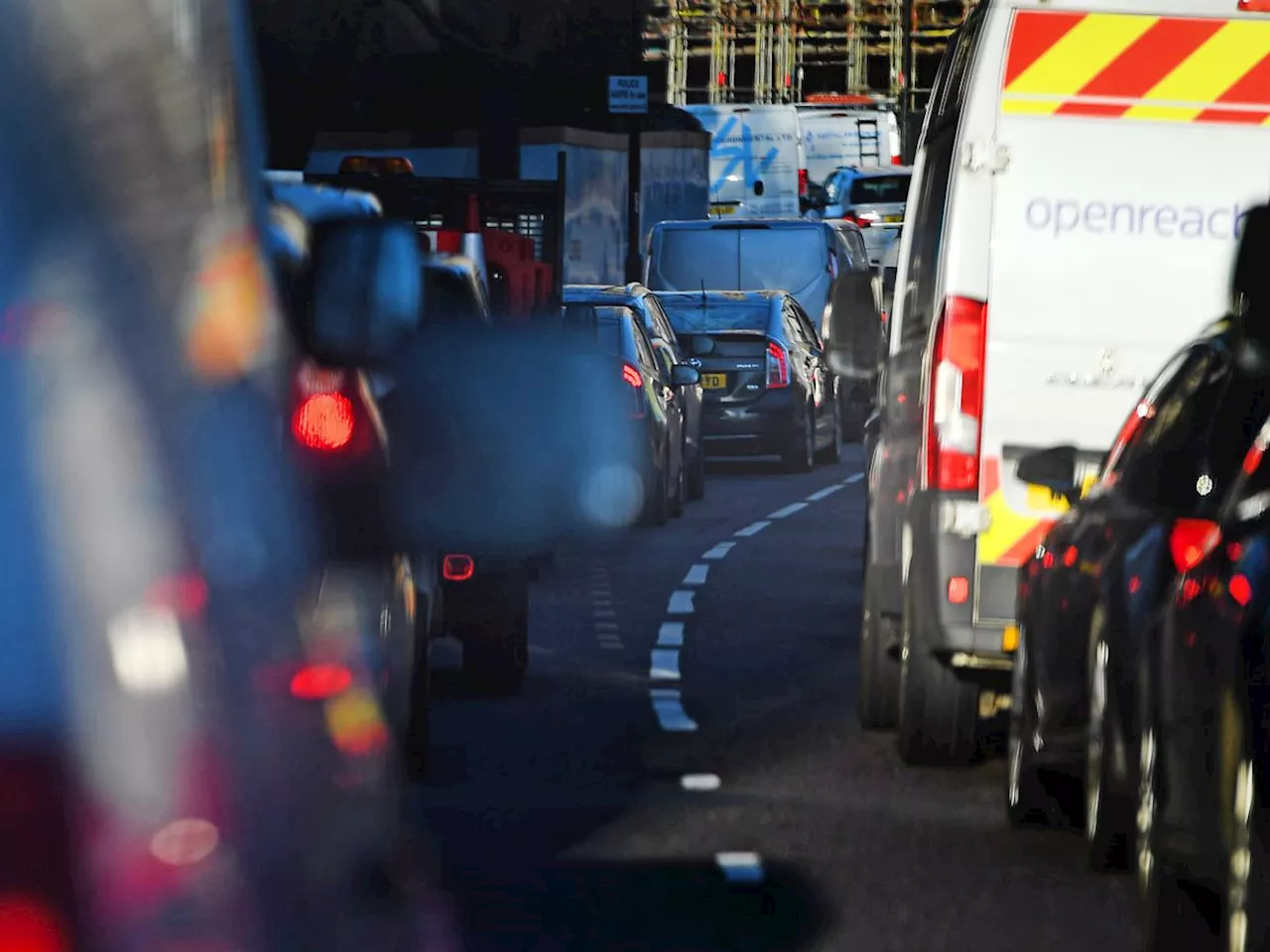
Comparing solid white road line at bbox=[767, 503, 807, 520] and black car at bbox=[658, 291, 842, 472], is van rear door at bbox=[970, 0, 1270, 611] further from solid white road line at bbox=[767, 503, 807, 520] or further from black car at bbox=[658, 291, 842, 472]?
black car at bbox=[658, 291, 842, 472]

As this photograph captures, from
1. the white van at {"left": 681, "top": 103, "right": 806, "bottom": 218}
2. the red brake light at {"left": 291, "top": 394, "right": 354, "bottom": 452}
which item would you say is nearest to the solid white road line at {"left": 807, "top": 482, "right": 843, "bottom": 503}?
the red brake light at {"left": 291, "top": 394, "right": 354, "bottom": 452}

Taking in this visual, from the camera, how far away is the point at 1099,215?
8.35 metres

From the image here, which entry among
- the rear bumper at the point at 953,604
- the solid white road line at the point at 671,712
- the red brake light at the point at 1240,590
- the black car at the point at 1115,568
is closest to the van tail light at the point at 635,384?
the solid white road line at the point at 671,712

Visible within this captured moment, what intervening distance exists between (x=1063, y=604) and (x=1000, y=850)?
909mm

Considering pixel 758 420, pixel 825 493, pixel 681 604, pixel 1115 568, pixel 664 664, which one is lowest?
pixel 825 493

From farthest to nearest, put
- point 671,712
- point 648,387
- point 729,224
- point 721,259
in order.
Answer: point 729,224
point 721,259
point 648,387
point 671,712

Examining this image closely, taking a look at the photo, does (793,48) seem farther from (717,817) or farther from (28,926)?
(28,926)

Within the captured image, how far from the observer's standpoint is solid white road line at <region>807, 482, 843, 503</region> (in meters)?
23.0

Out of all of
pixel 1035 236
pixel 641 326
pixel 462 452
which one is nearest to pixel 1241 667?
pixel 1035 236

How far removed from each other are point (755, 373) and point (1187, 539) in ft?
65.7

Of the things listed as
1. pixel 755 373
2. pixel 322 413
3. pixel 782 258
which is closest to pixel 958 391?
pixel 322 413

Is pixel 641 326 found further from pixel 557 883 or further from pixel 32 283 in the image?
pixel 32 283

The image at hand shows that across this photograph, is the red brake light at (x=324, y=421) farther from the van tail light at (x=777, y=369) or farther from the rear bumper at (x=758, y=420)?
the rear bumper at (x=758, y=420)

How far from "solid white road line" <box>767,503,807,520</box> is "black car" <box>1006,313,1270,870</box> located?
13.1m
